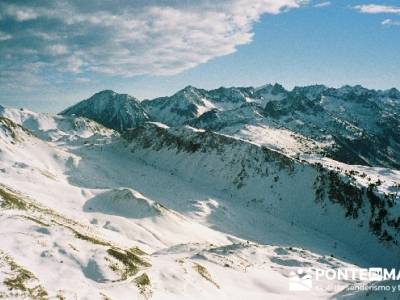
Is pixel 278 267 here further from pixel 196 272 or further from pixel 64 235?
pixel 64 235

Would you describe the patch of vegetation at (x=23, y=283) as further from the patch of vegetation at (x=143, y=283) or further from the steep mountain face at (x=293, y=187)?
the steep mountain face at (x=293, y=187)

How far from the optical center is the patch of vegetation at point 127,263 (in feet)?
125

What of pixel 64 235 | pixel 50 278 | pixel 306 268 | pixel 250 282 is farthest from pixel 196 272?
pixel 306 268

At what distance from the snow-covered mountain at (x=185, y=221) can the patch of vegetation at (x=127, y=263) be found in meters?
0.19

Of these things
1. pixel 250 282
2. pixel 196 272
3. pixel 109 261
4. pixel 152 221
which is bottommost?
pixel 152 221

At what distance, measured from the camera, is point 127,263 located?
40.5 meters

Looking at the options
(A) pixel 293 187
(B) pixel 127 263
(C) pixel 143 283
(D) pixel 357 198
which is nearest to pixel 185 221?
(A) pixel 293 187

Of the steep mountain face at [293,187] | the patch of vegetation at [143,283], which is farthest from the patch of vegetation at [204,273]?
the steep mountain face at [293,187]

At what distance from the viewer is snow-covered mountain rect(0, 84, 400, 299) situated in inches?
1452

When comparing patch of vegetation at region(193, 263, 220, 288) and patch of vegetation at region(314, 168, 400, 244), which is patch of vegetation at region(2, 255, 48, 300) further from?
patch of vegetation at region(314, 168, 400, 244)

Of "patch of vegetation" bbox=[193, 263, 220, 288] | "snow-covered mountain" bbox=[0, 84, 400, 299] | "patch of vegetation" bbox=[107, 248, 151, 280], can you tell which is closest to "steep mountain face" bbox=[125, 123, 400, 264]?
"snow-covered mountain" bbox=[0, 84, 400, 299]

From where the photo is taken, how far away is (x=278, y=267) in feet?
206

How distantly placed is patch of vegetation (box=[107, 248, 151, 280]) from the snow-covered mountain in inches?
7.4

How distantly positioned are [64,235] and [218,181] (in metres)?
115
